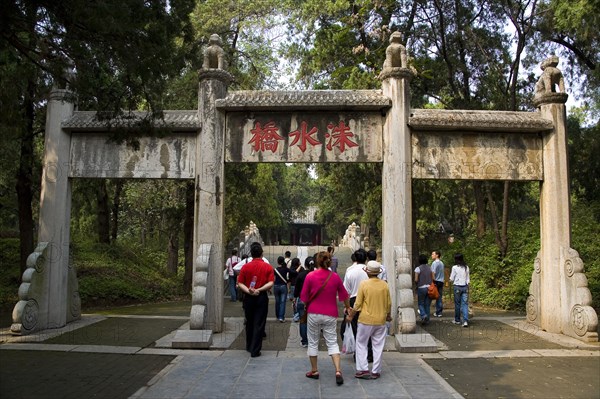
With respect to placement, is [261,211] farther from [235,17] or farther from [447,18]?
[447,18]

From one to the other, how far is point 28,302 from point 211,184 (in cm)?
373

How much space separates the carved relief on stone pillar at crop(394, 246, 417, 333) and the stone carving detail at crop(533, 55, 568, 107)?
3.88 meters

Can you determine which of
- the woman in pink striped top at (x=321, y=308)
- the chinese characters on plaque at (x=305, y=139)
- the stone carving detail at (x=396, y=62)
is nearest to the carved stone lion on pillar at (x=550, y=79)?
the stone carving detail at (x=396, y=62)

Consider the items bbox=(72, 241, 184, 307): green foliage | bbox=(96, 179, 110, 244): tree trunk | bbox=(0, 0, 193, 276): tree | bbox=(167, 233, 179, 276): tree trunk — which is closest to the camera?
bbox=(0, 0, 193, 276): tree

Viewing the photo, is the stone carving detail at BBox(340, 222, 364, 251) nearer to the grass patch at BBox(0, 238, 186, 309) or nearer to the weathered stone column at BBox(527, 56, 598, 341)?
the grass patch at BBox(0, 238, 186, 309)

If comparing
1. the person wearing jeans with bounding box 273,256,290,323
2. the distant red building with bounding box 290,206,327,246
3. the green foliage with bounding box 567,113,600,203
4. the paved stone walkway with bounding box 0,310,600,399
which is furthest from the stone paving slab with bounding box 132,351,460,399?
the distant red building with bounding box 290,206,327,246

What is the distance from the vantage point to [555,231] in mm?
8438

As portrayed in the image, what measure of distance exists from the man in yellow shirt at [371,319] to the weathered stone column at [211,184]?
130 inches

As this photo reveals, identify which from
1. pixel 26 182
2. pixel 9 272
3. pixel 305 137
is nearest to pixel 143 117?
pixel 305 137

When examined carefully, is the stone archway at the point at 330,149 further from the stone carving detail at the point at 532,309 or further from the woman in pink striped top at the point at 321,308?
the woman in pink striped top at the point at 321,308

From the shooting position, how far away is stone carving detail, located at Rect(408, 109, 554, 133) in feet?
27.5

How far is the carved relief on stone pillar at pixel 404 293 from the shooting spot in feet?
24.5

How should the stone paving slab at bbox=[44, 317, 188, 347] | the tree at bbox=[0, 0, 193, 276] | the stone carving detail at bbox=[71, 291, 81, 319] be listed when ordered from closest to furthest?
the tree at bbox=[0, 0, 193, 276], the stone paving slab at bbox=[44, 317, 188, 347], the stone carving detail at bbox=[71, 291, 81, 319]

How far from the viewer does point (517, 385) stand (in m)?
5.54
